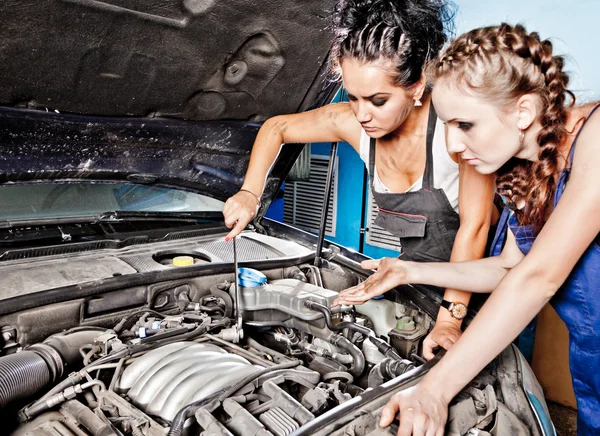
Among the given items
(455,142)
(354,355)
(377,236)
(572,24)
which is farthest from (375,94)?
(377,236)

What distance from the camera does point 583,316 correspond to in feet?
3.95

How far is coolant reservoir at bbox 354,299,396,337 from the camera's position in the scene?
1688mm

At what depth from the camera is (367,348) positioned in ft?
4.79

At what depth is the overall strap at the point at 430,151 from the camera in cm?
165

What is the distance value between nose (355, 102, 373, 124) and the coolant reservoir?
0.68 metres

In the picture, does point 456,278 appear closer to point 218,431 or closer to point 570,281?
point 570,281

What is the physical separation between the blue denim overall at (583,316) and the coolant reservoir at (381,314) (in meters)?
0.52

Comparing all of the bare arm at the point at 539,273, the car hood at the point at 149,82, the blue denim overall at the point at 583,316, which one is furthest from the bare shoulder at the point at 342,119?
the bare arm at the point at 539,273

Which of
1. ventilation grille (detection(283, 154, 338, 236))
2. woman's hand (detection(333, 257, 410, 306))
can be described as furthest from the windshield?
ventilation grille (detection(283, 154, 338, 236))

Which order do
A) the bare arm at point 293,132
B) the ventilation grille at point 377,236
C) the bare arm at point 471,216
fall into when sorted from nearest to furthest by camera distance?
the bare arm at point 471,216 < the bare arm at point 293,132 < the ventilation grille at point 377,236

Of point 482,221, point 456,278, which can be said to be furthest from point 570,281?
point 482,221

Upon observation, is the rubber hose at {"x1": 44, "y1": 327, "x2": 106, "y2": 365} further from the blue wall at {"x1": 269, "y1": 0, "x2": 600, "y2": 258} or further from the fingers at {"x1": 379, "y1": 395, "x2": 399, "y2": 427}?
the blue wall at {"x1": 269, "y1": 0, "x2": 600, "y2": 258}

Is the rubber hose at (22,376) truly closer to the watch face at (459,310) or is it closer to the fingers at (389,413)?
the fingers at (389,413)

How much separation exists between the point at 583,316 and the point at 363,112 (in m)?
0.80
